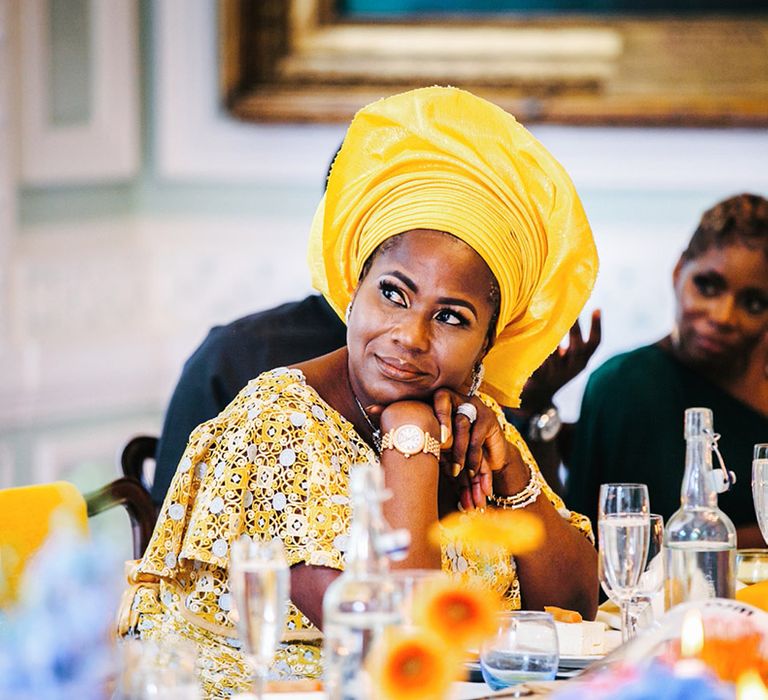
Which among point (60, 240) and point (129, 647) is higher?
point (60, 240)

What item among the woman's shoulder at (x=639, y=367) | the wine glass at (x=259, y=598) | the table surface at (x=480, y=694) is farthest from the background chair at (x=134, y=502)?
the wine glass at (x=259, y=598)

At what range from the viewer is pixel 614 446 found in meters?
3.77

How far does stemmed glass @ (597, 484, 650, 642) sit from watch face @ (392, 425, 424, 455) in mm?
295

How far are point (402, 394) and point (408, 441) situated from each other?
4.2 inches

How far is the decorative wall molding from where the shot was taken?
4.39 m

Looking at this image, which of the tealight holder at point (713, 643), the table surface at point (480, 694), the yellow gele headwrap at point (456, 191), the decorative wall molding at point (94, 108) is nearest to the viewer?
the tealight holder at point (713, 643)

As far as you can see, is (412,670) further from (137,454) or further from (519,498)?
(137,454)

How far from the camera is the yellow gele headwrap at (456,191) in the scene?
230 cm

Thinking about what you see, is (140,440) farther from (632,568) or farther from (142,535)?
(632,568)

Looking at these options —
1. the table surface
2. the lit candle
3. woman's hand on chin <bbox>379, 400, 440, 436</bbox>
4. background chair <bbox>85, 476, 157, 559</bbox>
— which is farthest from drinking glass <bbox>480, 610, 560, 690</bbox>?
Result: background chair <bbox>85, 476, 157, 559</bbox>

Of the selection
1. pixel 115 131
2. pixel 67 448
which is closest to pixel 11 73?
pixel 115 131

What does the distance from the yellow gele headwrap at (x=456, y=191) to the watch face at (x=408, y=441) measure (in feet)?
1.00

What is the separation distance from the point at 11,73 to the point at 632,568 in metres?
2.91

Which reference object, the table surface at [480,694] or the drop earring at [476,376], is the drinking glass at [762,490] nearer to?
the drop earring at [476,376]
